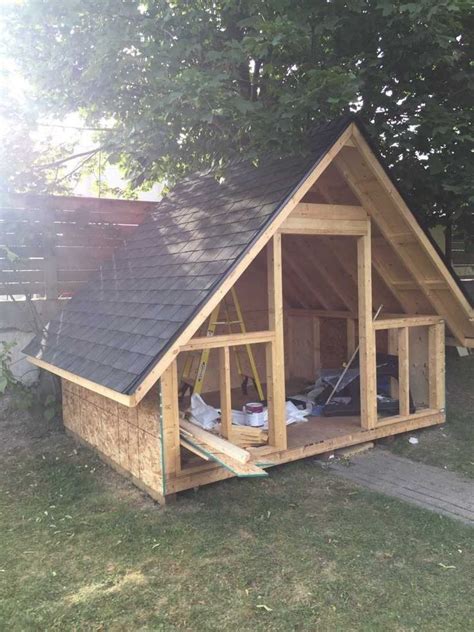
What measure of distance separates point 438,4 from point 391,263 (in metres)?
2.64

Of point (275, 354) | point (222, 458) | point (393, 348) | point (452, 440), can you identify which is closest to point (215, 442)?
point (222, 458)

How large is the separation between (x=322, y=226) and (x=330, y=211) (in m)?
0.19

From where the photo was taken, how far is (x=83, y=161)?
8727mm

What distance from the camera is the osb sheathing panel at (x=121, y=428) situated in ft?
15.1

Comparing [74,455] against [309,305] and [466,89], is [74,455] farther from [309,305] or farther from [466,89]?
[466,89]

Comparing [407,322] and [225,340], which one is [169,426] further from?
Result: [407,322]

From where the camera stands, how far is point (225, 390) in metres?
4.83

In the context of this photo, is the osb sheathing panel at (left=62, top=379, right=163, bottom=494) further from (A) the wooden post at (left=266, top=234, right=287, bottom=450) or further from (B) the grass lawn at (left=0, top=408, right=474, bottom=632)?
(A) the wooden post at (left=266, top=234, right=287, bottom=450)

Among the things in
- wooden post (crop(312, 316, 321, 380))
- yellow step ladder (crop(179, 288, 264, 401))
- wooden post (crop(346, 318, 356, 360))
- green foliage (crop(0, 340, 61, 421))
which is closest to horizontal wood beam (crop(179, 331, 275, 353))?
yellow step ladder (crop(179, 288, 264, 401))

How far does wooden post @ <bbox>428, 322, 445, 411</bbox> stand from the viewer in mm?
6445

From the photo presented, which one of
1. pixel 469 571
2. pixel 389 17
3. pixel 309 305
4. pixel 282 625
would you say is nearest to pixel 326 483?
pixel 469 571

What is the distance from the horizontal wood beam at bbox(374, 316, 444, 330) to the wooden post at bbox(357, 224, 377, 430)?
163 mm

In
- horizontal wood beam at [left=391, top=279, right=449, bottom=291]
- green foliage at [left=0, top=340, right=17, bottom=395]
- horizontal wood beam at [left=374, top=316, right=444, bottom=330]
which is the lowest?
green foliage at [left=0, top=340, right=17, bottom=395]

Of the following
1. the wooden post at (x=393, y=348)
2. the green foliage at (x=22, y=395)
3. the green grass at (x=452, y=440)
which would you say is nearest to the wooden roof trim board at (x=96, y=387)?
the green foliage at (x=22, y=395)
